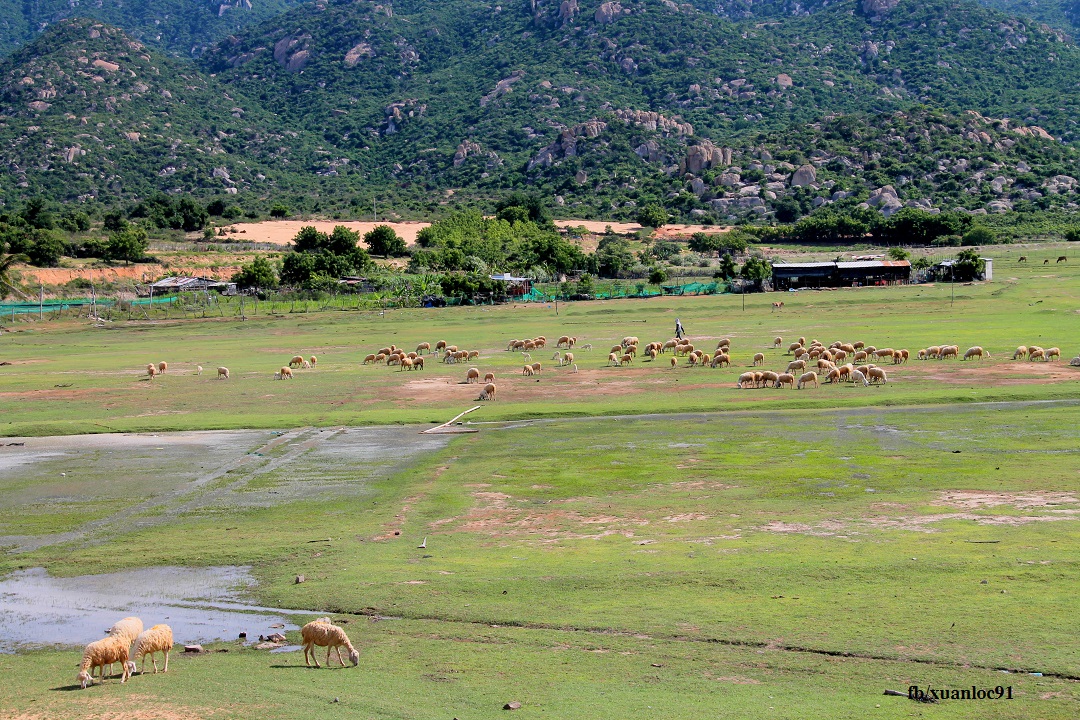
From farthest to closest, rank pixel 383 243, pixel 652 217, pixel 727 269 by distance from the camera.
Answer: pixel 652 217, pixel 383 243, pixel 727 269

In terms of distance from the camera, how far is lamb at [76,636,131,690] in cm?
1348

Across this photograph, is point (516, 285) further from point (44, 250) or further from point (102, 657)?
point (102, 657)

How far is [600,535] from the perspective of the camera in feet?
66.1

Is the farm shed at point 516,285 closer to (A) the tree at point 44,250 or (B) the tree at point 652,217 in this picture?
(A) the tree at point 44,250

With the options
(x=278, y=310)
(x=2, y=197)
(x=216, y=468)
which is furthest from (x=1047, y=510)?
A: (x=2, y=197)

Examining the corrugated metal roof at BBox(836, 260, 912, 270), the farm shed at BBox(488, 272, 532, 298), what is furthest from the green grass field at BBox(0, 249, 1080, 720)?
the farm shed at BBox(488, 272, 532, 298)

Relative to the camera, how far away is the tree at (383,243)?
409 feet

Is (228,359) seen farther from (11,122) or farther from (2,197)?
(11,122)

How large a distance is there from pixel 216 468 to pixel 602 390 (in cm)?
1587

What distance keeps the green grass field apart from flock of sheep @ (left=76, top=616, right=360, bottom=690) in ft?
1.00

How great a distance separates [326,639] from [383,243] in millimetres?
112860

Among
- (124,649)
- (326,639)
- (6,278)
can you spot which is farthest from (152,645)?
(6,278)

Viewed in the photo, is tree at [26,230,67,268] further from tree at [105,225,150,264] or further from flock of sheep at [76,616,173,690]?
flock of sheep at [76,616,173,690]

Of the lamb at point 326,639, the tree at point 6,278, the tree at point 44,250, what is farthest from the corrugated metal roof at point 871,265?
the lamb at point 326,639
